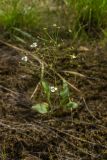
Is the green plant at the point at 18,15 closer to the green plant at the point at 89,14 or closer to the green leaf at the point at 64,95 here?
the green plant at the point at 89,14

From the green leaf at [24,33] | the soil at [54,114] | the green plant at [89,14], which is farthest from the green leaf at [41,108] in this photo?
the green plant at [89,14]

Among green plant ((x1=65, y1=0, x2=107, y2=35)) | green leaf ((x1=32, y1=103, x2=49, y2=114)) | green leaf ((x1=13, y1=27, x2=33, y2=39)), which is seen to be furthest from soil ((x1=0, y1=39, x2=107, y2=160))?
green plant ((x1=65, y1=0, x2=107, y2=35))

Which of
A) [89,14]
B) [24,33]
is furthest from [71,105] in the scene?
[89,14]

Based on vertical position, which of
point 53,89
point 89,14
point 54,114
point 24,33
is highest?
point 89,14

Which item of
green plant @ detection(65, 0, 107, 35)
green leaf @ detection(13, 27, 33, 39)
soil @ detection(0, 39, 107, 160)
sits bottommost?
soil @ detection(0, 39, 107, 160)

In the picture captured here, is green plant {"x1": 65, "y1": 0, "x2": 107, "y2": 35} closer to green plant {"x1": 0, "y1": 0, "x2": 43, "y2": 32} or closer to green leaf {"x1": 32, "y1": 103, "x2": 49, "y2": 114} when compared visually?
green plant {"x1": 0, "y1": 0, "x2": 43, "y2": 32}

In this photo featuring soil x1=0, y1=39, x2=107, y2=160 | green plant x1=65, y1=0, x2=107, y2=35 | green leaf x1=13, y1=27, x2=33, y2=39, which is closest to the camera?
soil x1=0, y1=39, x2=107, y2=160

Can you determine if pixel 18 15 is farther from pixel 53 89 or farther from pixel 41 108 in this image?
pixel 41 108
